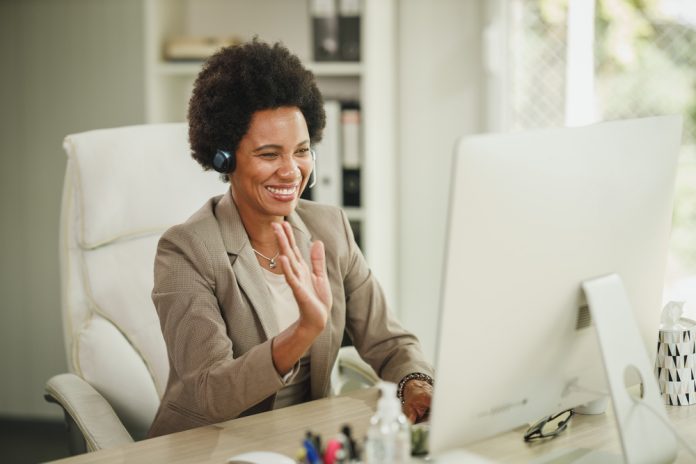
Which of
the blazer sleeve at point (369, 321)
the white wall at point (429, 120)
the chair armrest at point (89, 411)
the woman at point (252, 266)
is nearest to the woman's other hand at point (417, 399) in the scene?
the woman at point (252, 266)

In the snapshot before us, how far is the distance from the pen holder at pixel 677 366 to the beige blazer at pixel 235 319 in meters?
0.41

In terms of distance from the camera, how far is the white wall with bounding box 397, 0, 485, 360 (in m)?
2.93

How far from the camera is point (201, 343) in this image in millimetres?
1414

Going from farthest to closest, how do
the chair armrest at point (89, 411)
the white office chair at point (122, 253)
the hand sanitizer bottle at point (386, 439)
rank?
the white office chair at point (122, 253) < the chair armrest at point (89, 411) < the hand sanitizer bottle at point (386, 439)

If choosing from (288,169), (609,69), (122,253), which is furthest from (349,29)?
(288,169)

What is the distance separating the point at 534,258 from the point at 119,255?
1098 millimetres

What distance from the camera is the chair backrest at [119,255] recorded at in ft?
5.90

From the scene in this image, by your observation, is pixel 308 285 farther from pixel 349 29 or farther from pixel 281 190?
pixel 349 29

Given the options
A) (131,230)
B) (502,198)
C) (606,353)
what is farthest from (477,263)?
(131,230)

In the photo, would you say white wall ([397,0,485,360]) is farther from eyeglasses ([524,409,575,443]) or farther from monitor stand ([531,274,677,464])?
monitor stand ([531,274,677,464])

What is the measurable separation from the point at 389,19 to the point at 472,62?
0.32m

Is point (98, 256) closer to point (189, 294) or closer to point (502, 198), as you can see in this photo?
point (189, 294)

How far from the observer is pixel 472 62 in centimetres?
293

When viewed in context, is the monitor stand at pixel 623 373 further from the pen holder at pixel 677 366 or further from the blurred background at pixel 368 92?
the blurred background at pixel 368 92
